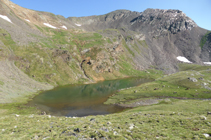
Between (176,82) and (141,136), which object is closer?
(141,136)

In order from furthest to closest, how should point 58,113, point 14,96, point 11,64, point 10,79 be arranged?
point 11,64
point 10,79
point 14,96
point 58,113

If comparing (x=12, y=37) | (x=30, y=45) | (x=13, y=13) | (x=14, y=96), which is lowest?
(x=14, y=96)

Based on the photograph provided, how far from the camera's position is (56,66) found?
146250mm

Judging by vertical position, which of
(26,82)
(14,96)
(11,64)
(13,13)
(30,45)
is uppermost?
(13,13)

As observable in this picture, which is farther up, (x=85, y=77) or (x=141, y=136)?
(x=85, y=77)

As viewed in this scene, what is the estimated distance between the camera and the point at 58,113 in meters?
55.7

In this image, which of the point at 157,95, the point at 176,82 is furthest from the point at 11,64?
the point at 176,82

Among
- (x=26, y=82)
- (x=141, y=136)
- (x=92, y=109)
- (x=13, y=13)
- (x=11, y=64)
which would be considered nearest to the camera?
(x=141, y=136)

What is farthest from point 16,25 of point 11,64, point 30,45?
point 11,64

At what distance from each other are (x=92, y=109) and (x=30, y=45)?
5534 inches

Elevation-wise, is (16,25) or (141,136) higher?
(16,25)

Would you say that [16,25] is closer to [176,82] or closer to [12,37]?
[12,37]

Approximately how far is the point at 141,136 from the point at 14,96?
88.1 metres

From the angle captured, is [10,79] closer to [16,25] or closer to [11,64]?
[11,64]
